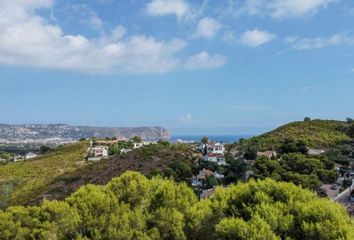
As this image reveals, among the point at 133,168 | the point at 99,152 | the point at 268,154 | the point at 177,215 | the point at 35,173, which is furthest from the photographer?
the point at 99,152

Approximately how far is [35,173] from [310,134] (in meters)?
42.4

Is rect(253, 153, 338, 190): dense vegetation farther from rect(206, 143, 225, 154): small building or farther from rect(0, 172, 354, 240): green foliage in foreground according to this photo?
rect(206, 143, 225, 154): small building

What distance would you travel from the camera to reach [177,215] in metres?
19.0

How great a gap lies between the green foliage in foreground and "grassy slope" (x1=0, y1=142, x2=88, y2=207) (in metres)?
30.2

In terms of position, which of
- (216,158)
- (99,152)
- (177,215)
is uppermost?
(177,215)

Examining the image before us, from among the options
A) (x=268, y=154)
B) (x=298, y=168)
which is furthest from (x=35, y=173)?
(x=298, y=168)

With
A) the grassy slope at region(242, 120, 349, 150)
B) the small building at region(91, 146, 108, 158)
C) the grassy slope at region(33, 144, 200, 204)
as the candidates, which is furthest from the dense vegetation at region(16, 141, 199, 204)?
the small building at region(91, 146, 108, 158)

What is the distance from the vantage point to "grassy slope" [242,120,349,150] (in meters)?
60.3

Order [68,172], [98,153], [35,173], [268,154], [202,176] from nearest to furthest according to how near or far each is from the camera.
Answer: [202,176]
[268,154]
[68,172]
[35,173]
[98,153]

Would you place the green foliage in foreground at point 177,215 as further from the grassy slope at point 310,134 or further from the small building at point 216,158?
the grassy slope at point 310,134

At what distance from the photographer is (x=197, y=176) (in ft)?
159

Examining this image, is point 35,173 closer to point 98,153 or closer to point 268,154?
point 98,153

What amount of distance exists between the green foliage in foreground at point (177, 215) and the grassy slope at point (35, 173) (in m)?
30.2

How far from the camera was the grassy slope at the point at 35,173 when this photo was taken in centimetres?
5303
